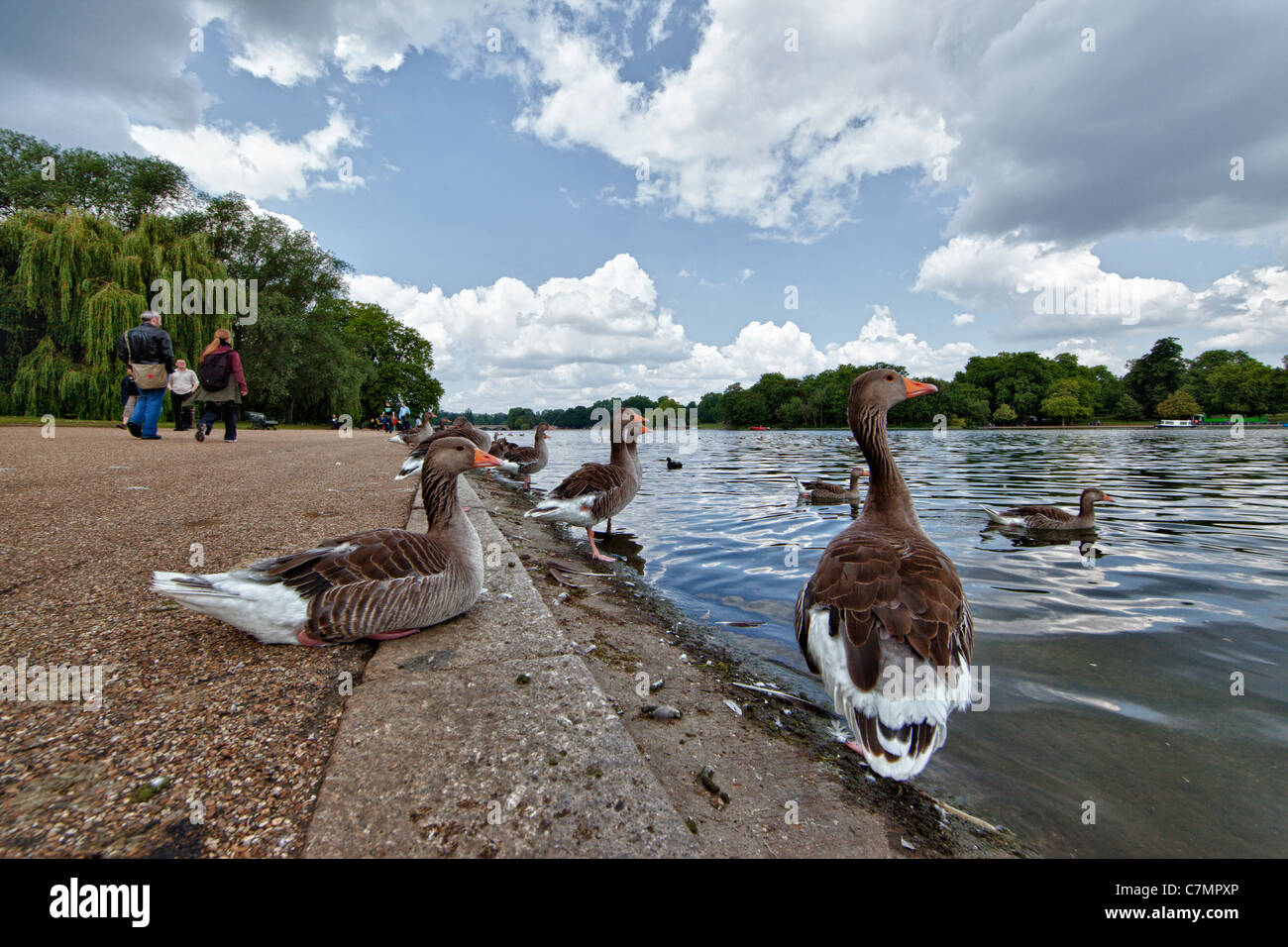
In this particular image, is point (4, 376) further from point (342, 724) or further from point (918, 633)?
point (918, 633)

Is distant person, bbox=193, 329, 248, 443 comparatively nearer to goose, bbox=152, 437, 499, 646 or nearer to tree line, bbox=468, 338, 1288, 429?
goose, bbox=152, 437, 499, 646

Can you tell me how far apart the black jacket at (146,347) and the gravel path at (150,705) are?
10095mm

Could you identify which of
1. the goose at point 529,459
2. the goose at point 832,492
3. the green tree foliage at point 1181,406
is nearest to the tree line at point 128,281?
the goose at point 529,459

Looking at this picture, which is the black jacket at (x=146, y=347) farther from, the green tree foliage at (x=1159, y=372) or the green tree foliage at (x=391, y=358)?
the green tree foliage at (x=1159, y=372)

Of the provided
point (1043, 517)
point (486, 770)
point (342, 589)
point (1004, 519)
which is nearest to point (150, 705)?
point (342, 589)

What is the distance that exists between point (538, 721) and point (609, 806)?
2.10 feet

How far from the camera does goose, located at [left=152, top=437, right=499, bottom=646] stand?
10.2 feet

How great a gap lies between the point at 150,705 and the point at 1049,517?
41.4ft

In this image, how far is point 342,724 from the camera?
7.88 ft

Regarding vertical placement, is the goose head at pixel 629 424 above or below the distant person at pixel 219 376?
below

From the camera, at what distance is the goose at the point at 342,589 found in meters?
3.10

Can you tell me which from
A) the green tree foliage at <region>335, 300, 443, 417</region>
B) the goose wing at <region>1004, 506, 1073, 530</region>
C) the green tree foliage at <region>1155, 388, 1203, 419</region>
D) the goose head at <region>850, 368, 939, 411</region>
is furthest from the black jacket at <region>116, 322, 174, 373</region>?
the green tree foliage at <region>1155, 388, 1203, 419</region>

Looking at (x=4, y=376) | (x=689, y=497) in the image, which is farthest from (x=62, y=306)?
(x=689, y=497)

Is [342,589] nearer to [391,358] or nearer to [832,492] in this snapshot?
[832,492]
